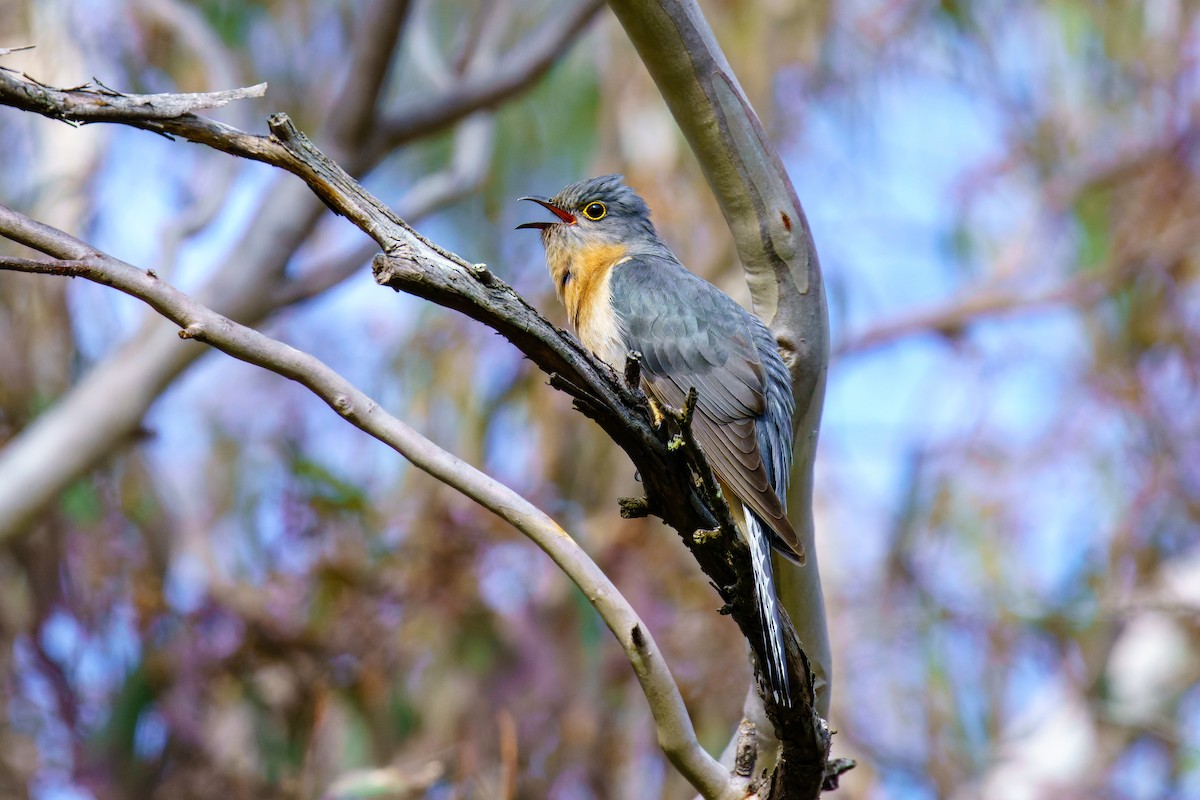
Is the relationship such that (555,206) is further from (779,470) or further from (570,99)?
(570,99)

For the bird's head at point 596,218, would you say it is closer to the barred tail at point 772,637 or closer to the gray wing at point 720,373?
the gray wing at point 720,373

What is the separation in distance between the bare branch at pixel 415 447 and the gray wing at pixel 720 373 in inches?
23.4

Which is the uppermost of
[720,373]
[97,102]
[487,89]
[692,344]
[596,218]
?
[487,89]

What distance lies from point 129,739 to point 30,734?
175cm

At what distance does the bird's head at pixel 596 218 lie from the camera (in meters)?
5.00

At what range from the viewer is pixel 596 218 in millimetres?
5074

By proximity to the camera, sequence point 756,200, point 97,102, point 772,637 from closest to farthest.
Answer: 1. point 97,102
2. point 772,637
3. point 756,200

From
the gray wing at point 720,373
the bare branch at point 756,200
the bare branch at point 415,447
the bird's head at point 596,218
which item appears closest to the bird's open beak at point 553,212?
the bird's head at point 596,218

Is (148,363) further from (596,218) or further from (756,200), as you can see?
(756,200)

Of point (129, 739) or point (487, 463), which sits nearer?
point (129, 739)

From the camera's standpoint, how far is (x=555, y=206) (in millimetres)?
5141

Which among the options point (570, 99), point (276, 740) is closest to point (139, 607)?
point (276, 740)

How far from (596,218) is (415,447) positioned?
252 cm

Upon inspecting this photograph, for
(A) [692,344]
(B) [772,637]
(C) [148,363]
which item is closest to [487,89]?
(C) [148,363]
